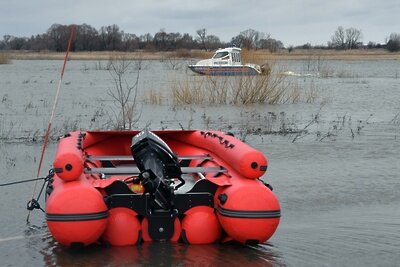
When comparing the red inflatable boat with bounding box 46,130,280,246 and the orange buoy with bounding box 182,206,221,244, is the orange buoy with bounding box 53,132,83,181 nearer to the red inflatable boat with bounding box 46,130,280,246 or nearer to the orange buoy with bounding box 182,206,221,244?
the red inflatable boat with bounding box 46,130,280,246

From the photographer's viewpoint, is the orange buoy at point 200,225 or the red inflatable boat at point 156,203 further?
the orange buoy at point 200,225

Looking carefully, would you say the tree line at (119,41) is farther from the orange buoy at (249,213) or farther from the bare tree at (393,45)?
the orange buoy at (249,213)

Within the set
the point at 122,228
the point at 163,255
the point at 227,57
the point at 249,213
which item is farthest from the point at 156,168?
the point at 227,57

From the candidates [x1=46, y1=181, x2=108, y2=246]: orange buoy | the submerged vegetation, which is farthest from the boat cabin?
[x1=46, y1=181, x2=108, y2=246]: orange buoy

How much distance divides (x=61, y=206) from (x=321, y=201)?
12.4 ft

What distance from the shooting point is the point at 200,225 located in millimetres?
6207

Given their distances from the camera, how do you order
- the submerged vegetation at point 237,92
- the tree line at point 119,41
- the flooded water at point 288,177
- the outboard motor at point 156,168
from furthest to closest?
the tree line at point 119,41 < the submerged vegetation at point 237,92 < the flooded water at point 288,177 < the outboard motor at point 156,168

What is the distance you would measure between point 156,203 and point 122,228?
394 millimetres

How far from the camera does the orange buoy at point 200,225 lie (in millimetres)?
6207

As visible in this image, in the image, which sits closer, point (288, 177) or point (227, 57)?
point (288, 177)

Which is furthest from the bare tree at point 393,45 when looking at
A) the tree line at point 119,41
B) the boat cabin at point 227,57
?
the boat cabin at point 227,57

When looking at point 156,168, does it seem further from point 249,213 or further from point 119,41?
point 119,41

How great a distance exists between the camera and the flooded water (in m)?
6.09

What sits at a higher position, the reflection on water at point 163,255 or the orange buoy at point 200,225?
the orange buoy at point 200,225
